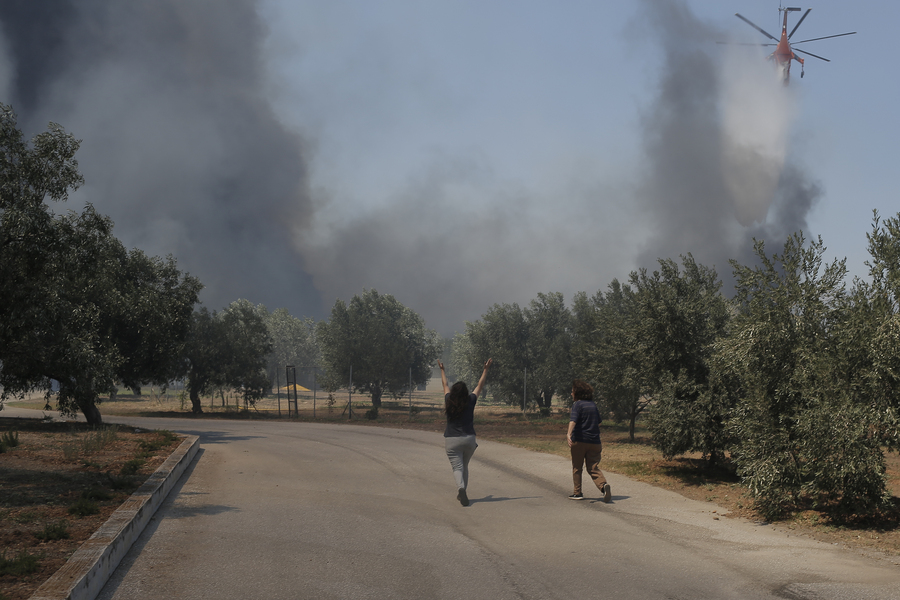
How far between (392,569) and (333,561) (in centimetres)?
64

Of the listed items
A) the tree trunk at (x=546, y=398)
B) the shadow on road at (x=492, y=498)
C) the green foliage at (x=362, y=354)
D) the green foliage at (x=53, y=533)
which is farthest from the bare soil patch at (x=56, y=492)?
the green foliage at (x=362, y=354)

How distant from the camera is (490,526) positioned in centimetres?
816

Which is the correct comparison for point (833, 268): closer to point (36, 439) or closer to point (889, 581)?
point (889, 581)

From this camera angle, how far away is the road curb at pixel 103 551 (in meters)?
4.96

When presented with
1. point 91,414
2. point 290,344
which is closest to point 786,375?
point 91,414

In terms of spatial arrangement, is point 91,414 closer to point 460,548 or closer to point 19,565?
point 19,565

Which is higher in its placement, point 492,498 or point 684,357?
point 684,357

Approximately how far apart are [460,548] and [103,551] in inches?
132

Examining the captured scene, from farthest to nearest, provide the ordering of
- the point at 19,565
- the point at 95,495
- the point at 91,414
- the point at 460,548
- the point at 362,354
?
the point at 362,354 → the point at 91,414 → the point at 95,495 → the point at 460,548 → the point at 19,565

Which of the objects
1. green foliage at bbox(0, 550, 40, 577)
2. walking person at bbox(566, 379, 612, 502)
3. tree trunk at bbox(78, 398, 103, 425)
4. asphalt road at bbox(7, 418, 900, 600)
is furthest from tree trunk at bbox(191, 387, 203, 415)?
green foliage at bbox(0, 550, 40, 577)

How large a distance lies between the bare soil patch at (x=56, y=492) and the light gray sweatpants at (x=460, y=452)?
4448 millimetres

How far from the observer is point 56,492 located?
9.65 metres

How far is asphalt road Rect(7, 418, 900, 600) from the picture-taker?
5.64 m

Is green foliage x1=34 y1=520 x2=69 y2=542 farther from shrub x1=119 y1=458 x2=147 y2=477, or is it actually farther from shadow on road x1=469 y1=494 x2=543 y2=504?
shadow on road x1=469 y1=494 x2=543 y2=504
